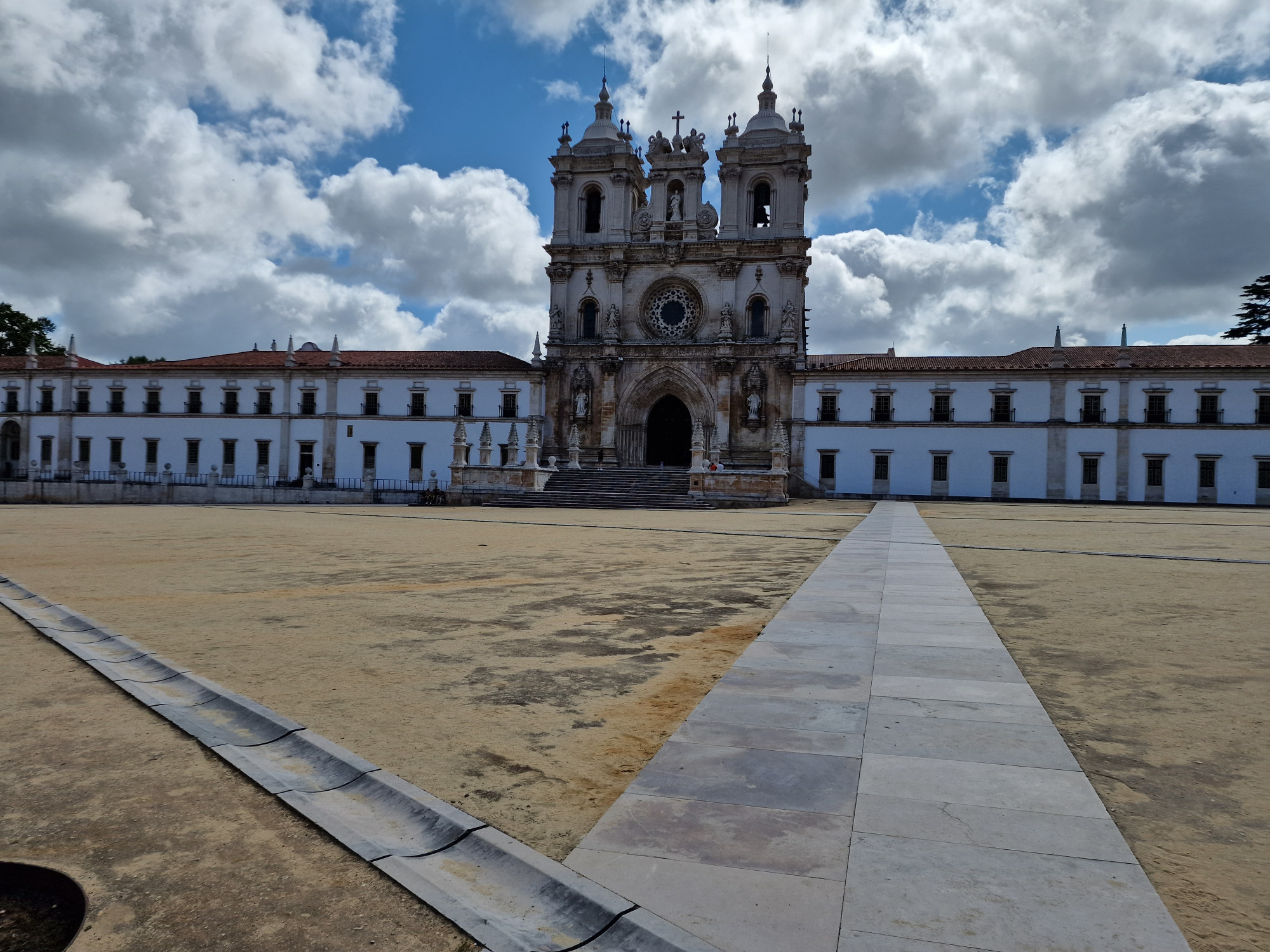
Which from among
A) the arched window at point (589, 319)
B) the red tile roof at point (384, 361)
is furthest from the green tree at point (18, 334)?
the arched window at point (589, 319)

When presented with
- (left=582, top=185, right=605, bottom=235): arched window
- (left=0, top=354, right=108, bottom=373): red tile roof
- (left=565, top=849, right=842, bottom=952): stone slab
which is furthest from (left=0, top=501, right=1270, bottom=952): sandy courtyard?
(left=0, top=354, right=108, bottom=373): red tile roof

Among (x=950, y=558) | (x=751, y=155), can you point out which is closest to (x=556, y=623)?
(x=950, y=558)

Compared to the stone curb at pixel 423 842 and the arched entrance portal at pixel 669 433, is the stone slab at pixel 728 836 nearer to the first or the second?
the stone curb at pixel 423 842

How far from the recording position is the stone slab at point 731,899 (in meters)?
1.94

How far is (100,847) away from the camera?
2541 mm

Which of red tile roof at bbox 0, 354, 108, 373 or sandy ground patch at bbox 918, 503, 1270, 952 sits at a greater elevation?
red tile roof at bbox 0, 354, 108, 373

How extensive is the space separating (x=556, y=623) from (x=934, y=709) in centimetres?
330

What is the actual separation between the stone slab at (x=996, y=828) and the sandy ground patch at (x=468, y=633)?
39.6 inches

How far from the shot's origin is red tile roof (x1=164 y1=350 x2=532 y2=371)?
4231cm

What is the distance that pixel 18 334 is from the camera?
56656 mm

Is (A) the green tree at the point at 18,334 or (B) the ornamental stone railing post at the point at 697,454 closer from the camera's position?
(B) the ornamental stone railing post at the point at 697,454

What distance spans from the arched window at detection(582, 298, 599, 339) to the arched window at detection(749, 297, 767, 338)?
8140 mm

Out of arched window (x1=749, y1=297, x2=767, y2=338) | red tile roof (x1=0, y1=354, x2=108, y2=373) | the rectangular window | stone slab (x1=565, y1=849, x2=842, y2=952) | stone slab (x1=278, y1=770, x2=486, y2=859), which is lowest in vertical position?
stone slab (x1=278, y1=770, x2=486, y2=859)

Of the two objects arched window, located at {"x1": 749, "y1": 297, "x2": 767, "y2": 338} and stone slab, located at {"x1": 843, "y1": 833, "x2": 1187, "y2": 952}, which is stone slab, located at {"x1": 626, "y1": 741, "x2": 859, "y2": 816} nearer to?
stone slab, located at {"x1": 843, "y1": 833, "x2": 1187, "y2": 952}
